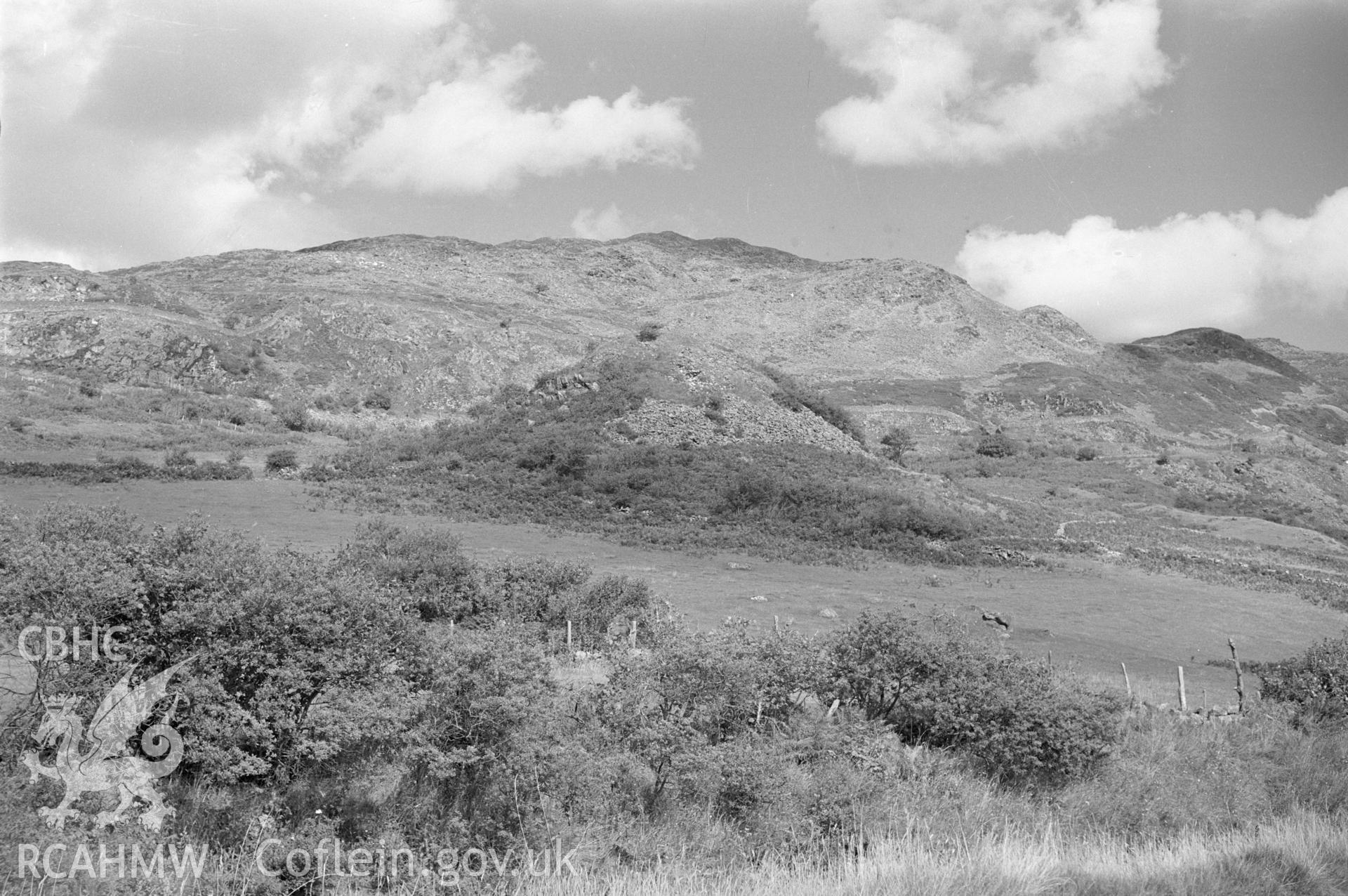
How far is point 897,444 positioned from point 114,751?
6709 cm

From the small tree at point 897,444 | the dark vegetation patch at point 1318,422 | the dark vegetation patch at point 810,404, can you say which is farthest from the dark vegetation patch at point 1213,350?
the dark vegetation patch at point 810,404

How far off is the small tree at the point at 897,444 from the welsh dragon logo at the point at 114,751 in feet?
181

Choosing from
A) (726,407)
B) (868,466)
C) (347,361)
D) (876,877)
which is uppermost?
(347,361)

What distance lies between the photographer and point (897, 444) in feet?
→ 234

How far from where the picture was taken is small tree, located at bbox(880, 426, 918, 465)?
65.9 m

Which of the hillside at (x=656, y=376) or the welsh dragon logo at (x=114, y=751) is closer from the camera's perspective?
the welsh dragon logo at (x=114, y=751)

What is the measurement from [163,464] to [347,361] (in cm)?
4120

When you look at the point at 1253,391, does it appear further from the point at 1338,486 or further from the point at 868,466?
the point at 868,466

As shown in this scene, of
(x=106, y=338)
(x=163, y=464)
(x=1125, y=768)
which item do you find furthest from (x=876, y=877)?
(x=106, y=338)

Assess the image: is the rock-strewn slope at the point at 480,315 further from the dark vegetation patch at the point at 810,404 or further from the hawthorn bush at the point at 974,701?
the hawthorn bush at the point at 974,701

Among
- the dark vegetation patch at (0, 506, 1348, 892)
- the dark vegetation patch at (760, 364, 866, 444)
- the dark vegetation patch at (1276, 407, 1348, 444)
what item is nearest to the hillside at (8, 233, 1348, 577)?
the dark vegetation patch at (760, 364, 866, 444)

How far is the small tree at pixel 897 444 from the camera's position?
65875 millimetres

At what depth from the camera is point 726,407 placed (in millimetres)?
53531
